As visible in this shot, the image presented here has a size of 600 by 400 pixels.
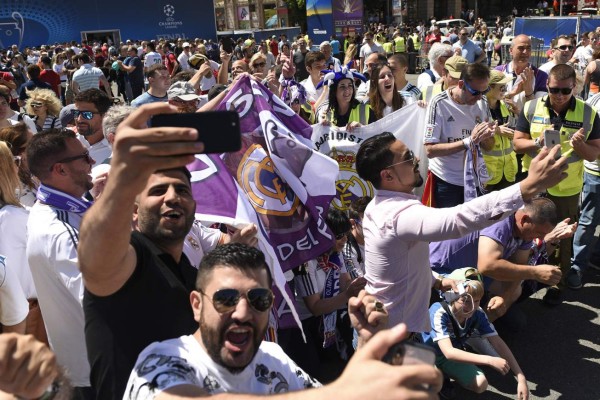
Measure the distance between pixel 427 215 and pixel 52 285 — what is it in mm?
1713

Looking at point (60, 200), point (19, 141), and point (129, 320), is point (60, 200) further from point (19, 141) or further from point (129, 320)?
point (19, 141)

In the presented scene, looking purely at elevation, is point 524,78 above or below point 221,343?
above

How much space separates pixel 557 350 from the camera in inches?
168

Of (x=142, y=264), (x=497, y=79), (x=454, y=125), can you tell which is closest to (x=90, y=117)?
(x=454, y=125)

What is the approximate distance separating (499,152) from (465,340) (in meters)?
2.21

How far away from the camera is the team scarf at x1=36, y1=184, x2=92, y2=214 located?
8.84 ft

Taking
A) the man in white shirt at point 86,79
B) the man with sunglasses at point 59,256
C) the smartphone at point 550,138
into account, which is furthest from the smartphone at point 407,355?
the man in white shirt at point 86,79

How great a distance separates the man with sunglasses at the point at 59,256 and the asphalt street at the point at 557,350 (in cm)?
247

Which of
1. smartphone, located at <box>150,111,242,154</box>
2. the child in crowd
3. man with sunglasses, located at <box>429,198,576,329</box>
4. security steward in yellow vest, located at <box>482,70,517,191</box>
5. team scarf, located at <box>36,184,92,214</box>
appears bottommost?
the child in crowd

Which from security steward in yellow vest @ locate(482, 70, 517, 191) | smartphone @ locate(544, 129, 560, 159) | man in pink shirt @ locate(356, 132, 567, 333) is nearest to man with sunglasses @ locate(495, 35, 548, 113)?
security steward in yellow vest @ locate(482, 70, 517, 191)

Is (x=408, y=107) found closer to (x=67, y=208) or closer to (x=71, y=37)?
(x=67, y=208)

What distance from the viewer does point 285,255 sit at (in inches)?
142

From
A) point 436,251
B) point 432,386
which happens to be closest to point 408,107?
point 436,251

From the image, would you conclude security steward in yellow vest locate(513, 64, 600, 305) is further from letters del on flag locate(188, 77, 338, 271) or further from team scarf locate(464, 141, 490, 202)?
letters del on flag locate(188, 77, 338, 271)
